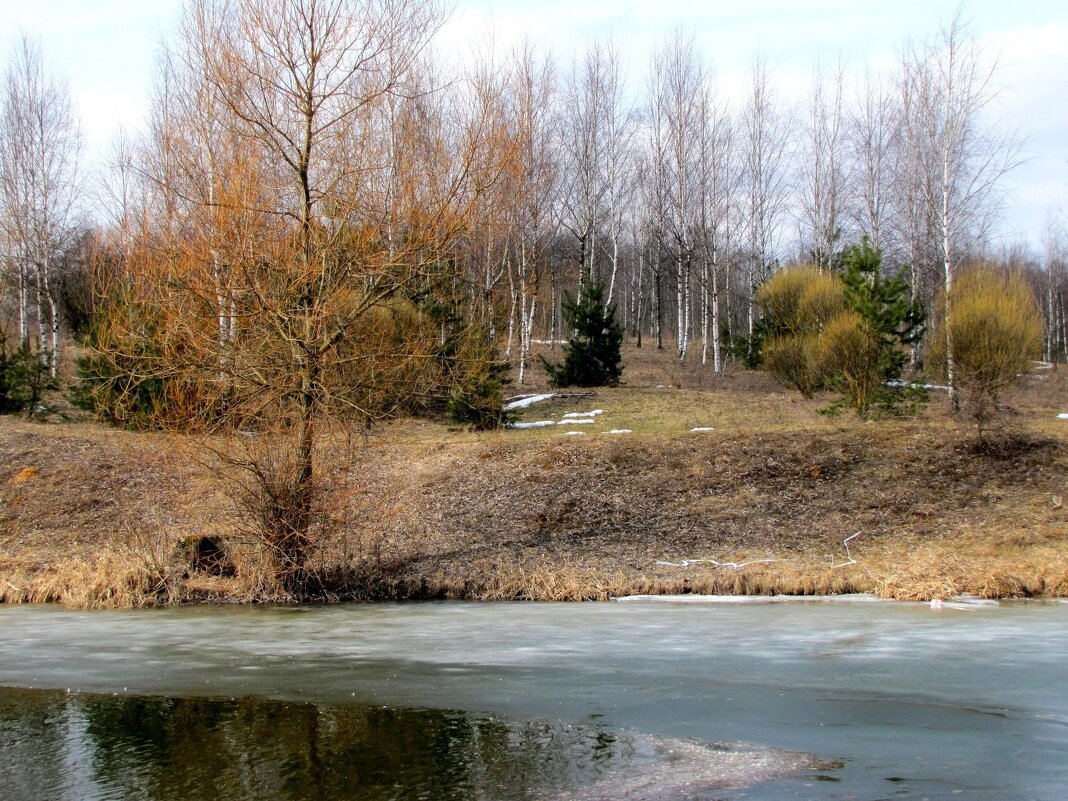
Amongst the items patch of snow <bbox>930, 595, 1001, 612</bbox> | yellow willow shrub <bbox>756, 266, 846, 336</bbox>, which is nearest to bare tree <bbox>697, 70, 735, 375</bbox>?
yellow willow shrub <bbox>756, 266, 846, 336</bbox>

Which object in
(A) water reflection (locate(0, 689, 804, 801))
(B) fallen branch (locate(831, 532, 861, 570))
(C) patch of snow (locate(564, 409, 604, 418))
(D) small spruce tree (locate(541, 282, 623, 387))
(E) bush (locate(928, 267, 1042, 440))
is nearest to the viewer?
(A) water reflection (locate(0, 689, 804, 801))

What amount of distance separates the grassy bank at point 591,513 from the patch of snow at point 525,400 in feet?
11.2

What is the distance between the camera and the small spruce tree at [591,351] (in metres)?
28.8

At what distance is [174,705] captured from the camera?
755 centimetres

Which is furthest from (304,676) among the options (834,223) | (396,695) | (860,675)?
(834,223)

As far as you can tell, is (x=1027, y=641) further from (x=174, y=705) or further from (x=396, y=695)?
(x=174, y=705)

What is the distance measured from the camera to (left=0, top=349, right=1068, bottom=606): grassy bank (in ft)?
42.4

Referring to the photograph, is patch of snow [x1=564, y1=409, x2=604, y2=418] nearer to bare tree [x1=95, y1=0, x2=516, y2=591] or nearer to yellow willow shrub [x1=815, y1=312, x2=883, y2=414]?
yellow willow shrub [x1=815, y1=312, x2=883, y2=414]

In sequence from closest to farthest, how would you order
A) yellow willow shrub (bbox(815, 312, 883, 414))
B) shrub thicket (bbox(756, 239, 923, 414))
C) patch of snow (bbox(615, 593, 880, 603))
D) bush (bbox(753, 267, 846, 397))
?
patch of snow (bbox(615, 593, 880, 603))
shrub thicket (bbox(756, 239, 923, 414))
yellow willow shrub (bbox(815, 312, 883, 414))
bush (bbox(753, 267, 846, 397))

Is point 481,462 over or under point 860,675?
over

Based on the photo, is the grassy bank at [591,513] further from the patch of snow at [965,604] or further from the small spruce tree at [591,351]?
the small spruce tree at [591,351]

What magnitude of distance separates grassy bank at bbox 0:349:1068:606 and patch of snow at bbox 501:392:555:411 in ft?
11.2

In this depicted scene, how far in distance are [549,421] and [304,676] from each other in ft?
49.9

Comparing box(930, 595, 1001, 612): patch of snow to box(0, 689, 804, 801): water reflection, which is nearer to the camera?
box(0, 689, 804, 801): water reflection
